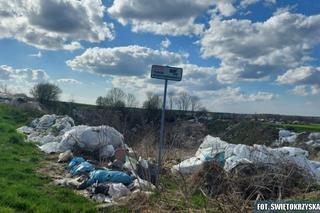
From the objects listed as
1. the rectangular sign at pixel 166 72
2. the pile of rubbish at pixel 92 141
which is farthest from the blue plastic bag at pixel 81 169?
the rectangular sign at pixel 166 72

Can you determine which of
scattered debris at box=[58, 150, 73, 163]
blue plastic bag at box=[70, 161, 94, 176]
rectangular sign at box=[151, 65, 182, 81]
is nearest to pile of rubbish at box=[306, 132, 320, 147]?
scattered debris at box=[58, 150, 73, 163]

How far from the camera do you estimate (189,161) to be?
916cm

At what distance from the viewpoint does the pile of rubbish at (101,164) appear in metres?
6.81

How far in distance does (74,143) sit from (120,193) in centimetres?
529

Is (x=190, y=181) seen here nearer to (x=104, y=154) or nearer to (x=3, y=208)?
(x=3, y=208)

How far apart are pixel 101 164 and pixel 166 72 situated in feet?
12.0

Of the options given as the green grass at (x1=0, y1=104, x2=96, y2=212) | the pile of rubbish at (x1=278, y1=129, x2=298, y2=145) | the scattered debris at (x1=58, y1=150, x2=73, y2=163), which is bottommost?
the green grass at (x1=0, y1=104, x2=96, y2=212)

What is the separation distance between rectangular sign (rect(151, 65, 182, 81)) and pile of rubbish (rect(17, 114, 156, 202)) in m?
1.54

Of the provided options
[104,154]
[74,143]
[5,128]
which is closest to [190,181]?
[104,154]

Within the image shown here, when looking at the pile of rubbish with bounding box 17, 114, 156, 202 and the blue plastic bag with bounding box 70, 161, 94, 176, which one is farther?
the blue plastic bag with bounding box 70, 161, 94, 176

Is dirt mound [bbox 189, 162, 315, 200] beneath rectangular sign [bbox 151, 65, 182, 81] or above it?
beneath

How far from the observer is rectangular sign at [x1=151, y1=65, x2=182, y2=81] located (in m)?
7.11

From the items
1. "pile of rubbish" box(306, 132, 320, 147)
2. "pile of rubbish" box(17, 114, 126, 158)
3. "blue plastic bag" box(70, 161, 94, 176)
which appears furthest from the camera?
"pile of rubbish" box(306, 132, 320, 147)

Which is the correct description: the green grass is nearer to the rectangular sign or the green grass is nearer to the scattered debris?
the scattered debris
